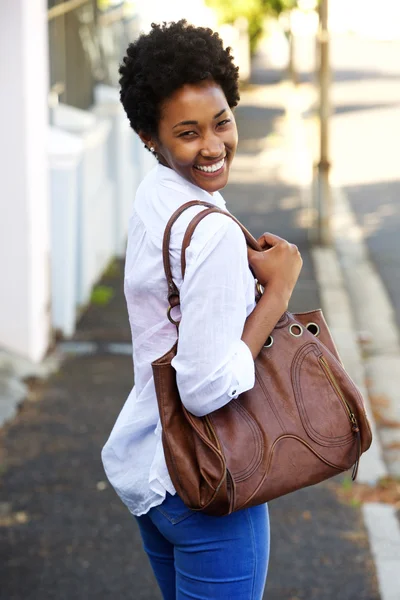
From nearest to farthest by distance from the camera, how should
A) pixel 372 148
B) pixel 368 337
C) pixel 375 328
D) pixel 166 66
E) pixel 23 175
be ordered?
1. pixel 166 66
2. pixel 23 175
3. pixel 368 337
4. pixel 375 328
5. pixel 372 148

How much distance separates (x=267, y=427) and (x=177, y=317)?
287mm

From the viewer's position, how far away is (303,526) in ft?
15.4

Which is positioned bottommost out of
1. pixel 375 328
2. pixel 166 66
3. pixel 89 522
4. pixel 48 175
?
pixel 375 328

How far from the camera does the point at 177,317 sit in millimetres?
2131

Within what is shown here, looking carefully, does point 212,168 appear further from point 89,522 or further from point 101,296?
point 101,296

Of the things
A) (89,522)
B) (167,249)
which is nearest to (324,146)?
(89,522)

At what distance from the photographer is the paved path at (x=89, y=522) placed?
13.5 ft

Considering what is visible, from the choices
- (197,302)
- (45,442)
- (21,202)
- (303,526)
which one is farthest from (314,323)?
(21,202)

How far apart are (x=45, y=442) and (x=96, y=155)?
387 centimetres

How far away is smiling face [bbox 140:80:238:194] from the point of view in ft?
6.94

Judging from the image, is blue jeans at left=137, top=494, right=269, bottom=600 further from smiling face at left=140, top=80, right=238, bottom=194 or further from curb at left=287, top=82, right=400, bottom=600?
curb at left=287, top=82, right=400, bottom=600

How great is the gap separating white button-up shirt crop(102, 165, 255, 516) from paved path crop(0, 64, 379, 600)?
6.37ft

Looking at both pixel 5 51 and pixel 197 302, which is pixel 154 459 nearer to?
pixel 197 302

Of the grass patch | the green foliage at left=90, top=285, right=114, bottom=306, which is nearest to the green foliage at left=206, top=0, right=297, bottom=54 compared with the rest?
the grass patch
